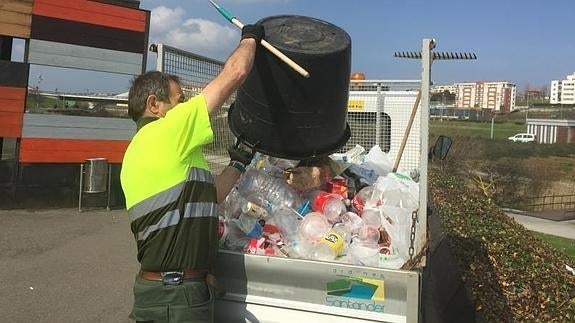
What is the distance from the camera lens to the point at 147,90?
9.04 ft

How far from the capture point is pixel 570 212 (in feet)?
74.8

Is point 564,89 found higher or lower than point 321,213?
higher

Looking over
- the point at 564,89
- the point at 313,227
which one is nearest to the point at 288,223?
the point at 313,227

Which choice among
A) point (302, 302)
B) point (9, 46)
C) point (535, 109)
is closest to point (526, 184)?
point (9, 46)

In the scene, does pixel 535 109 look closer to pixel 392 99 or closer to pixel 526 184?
pixel 526 184

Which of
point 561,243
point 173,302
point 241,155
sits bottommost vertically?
point 561,243

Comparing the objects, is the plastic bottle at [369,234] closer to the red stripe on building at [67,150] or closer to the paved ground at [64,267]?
the paved ground at [64,267]

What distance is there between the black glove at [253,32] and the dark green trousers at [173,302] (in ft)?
3.90

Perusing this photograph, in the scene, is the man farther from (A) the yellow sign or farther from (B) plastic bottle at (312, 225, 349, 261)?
(A) the yellow sign

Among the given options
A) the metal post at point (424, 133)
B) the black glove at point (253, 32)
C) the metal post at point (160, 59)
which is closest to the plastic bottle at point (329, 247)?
the metal post at point (424, 133)

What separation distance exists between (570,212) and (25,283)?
2188 centimetres

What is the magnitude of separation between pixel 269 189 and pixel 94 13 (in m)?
10.3

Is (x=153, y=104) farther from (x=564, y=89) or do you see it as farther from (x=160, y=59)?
(x=564, y=89)

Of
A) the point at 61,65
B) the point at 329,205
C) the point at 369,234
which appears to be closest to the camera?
the point at 369,234
